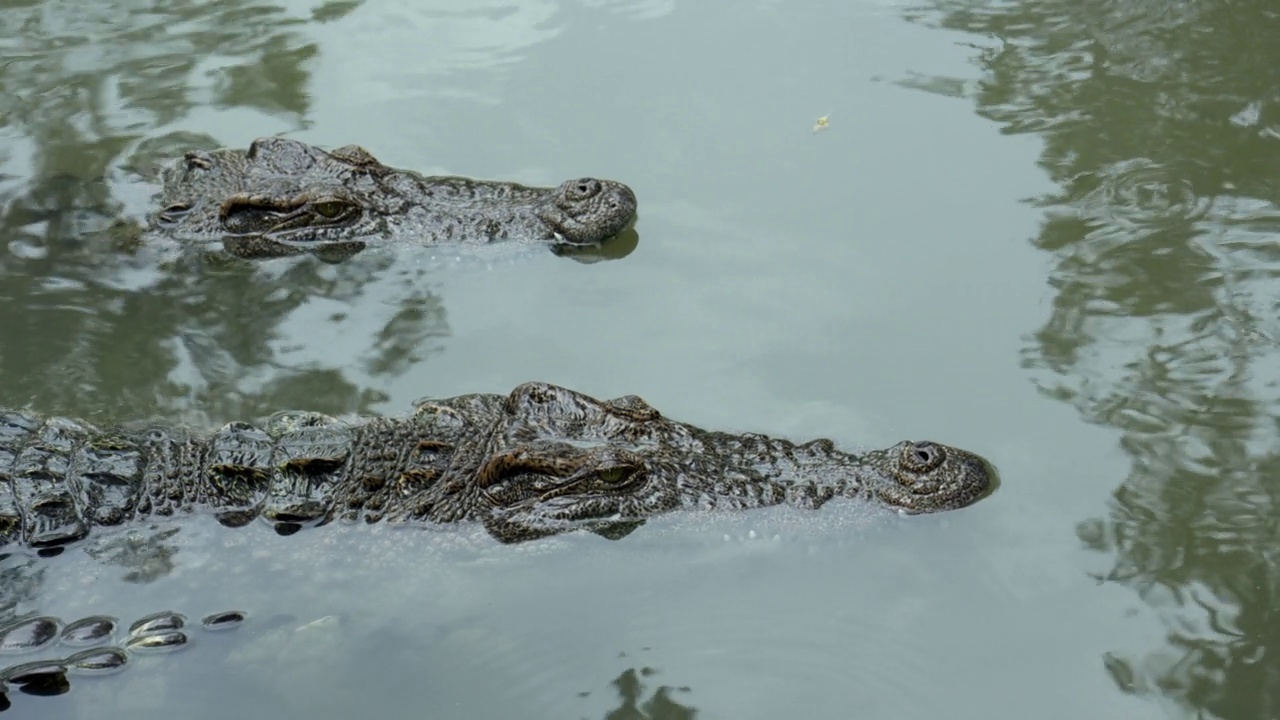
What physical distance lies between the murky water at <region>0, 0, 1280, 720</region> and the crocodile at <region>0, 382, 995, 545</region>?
0.38 feet

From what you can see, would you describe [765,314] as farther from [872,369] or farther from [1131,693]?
[1131,693]

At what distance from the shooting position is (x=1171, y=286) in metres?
6.03

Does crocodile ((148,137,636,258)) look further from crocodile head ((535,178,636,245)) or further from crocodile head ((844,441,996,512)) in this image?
crocodile head ((844,441,996,512))

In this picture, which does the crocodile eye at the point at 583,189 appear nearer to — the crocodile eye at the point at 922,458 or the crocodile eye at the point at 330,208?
the crocodile eye at the point at 330,208

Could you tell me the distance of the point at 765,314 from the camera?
624 cm

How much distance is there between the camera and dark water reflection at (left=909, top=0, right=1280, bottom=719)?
14.9 ft

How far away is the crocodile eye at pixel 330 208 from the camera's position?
275 inches

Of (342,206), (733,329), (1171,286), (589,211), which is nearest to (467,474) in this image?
(733,329)

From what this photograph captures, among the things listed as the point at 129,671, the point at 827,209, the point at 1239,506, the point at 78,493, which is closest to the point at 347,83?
the point at 827,209

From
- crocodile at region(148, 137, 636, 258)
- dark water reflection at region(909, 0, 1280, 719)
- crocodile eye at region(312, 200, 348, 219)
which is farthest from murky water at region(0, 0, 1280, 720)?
crocodile eye at region(312, 200, 348, 219)

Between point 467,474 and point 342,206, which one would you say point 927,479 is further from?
point 342,206

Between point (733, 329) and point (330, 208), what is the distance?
2.51m

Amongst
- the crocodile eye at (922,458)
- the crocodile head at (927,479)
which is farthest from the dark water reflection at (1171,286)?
the crocodile eye at (922,458)

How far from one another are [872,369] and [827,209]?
138 cm
